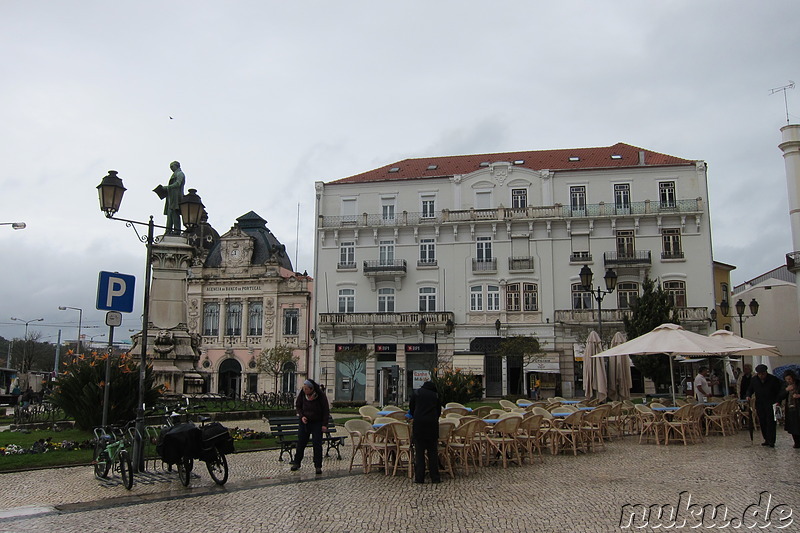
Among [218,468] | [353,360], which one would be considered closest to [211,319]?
[353,360]

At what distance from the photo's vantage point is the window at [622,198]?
42.2 meters

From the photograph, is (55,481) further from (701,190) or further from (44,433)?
(701,190)

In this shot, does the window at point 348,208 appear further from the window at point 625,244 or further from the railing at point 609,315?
the window at point 625,244

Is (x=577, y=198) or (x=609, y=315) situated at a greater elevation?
(x=577, y=198)

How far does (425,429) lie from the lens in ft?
33.2

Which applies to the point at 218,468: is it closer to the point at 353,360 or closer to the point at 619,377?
the point at 619,377

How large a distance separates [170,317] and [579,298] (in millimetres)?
26165

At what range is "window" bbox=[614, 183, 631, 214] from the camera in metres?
42.2

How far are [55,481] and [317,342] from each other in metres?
33.3

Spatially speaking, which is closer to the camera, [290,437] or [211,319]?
[290,437]

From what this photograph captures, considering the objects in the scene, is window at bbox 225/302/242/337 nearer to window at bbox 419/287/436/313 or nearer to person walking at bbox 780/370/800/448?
window at bbox 419/287/436/313

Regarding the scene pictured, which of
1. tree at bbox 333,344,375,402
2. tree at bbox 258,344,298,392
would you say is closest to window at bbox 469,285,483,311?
tree at bbox 333,344,375,402

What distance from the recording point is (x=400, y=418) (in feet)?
44.1

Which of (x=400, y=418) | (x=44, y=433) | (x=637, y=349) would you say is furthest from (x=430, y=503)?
(x=44, y=433)
